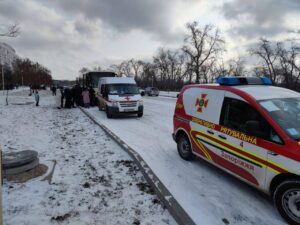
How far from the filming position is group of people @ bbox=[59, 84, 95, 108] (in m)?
21.2

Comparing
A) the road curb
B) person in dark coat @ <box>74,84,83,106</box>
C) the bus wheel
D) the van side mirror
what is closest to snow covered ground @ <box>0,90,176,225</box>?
the road curb

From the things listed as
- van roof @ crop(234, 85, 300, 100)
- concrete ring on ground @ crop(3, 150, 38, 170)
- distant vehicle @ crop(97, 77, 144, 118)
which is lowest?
Result: concrete ring on ground @ crop(3, 150, 38, 170)

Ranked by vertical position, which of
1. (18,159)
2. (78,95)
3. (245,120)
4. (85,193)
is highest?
(245,120)

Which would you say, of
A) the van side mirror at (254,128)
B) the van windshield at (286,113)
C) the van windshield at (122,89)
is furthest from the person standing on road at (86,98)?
the van side mirror at (254,128)

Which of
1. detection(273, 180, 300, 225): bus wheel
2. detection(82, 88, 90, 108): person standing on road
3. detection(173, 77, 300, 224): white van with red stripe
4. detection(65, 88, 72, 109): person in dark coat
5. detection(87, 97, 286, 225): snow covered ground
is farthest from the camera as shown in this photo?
detection(82, 88, 90, 108): person standing on road

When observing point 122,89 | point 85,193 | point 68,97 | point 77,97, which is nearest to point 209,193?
point 85,193

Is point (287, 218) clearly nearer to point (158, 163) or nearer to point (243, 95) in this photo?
point (243, 95)

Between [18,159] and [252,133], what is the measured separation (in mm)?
4487

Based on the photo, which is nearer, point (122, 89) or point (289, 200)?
point (289, 200)

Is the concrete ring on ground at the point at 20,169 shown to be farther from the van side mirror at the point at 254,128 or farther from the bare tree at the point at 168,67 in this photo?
the bare tree at the point at 168,67

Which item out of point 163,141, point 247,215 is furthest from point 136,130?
point 247,215

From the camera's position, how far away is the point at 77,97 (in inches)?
885

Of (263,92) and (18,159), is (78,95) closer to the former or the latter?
(18,159)

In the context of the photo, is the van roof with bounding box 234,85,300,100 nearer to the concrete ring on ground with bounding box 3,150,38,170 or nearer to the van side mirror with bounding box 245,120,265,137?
the van side mirror with bounding box 245,120,265,137
